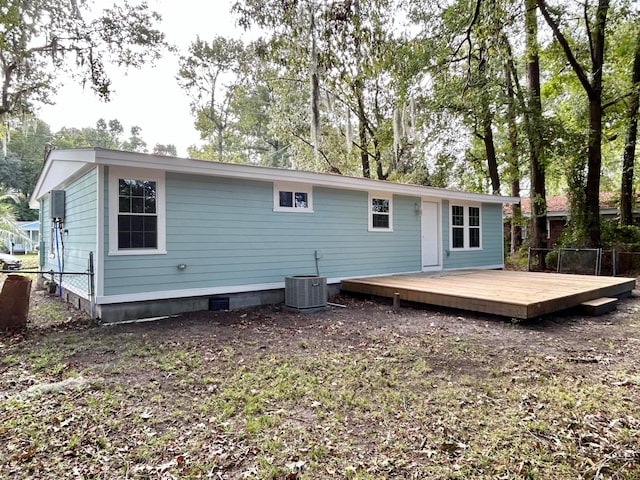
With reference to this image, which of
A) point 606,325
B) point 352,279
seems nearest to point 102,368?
point 352,279

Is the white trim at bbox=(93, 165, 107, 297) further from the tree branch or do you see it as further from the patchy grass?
the tree branch

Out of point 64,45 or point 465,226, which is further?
point 64,45

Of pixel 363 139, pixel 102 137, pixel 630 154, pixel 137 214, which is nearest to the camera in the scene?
pixel 137 214

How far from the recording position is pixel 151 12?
12.0 metres

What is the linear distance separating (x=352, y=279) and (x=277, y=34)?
15.9ft

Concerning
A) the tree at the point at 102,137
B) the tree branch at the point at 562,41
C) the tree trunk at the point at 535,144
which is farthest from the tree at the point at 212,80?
the tree at the point at 102,137

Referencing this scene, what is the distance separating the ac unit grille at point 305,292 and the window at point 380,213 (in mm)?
2336

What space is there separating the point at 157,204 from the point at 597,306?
6.80 meters

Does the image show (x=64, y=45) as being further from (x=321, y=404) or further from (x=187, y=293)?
(x=321, y=404)

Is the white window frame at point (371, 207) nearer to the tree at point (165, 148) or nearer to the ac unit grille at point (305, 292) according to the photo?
the ac unit grille at point (305, 292)

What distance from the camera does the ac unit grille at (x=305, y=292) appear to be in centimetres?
627

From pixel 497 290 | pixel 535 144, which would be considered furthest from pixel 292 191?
pixel 535 144

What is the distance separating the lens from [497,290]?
6.14 metres

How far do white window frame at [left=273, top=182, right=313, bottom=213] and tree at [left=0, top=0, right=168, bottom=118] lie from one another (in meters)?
6.85
